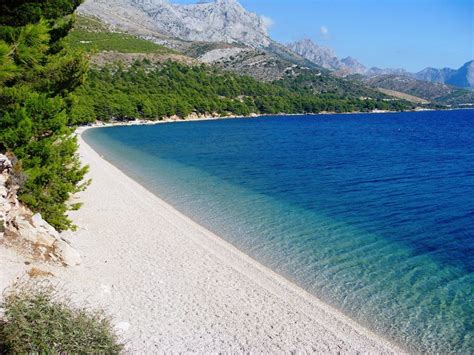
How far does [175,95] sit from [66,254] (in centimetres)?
12842

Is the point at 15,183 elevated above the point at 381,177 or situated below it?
above

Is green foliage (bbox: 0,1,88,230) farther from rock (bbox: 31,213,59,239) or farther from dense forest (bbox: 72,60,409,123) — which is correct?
dense forest (bbox: 72,60,409,123)

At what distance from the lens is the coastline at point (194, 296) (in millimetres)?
11570

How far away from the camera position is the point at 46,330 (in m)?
8.02

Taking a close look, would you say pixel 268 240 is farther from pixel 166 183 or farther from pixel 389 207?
pixel 166 183

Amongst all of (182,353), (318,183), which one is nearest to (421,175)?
(318,183)

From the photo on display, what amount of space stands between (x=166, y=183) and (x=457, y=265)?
75.6 feet

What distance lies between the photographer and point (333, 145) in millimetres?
67000

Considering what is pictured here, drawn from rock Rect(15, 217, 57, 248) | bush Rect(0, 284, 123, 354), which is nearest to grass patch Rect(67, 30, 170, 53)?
rock Rect(15, 217, 57, 248)

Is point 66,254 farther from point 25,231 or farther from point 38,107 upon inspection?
point 38,107

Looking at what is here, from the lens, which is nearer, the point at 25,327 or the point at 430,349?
the point at 25,327

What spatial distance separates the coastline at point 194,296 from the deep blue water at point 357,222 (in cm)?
131

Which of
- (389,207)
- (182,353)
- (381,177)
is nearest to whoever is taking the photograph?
(182,353)

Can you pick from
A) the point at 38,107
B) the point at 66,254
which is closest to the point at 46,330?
the point at 66,254
